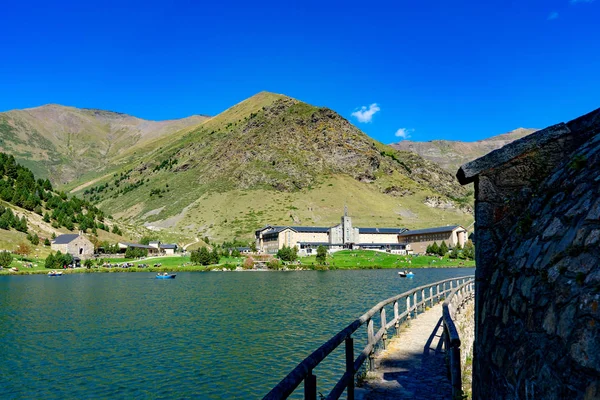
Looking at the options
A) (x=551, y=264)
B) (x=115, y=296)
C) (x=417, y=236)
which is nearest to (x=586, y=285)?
(x=551, y=264)

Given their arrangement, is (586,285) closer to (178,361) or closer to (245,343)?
(178,361)

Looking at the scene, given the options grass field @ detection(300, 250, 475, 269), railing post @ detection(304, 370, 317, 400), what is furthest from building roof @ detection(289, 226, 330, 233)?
railing post @ detection(304, 370, 317, 400)

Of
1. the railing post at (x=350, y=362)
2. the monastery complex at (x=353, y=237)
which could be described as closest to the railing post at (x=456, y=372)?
the railing post at (x=350, y=362)

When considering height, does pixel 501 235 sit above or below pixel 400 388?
above

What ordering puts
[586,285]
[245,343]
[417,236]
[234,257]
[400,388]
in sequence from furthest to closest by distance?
[417,236]
[234,257]
[245,343]
[400,388]
[586,285]

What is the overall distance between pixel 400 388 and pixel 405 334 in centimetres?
747

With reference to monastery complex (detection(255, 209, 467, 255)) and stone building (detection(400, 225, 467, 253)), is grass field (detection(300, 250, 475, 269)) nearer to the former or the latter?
monastery complex (detection(255, 209, 467, 255))

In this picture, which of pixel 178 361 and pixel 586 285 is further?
pixel 178 361

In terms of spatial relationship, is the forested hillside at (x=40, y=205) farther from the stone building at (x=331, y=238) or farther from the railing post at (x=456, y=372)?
the railing post at (x=456, y=372)

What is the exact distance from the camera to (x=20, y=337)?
3005 cm

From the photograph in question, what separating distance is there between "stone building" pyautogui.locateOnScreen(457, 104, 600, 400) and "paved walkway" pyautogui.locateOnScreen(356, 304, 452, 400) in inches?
180

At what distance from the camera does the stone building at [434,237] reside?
170m

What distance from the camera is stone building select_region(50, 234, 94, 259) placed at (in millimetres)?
129625

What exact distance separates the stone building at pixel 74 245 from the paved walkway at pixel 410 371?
13198cm
